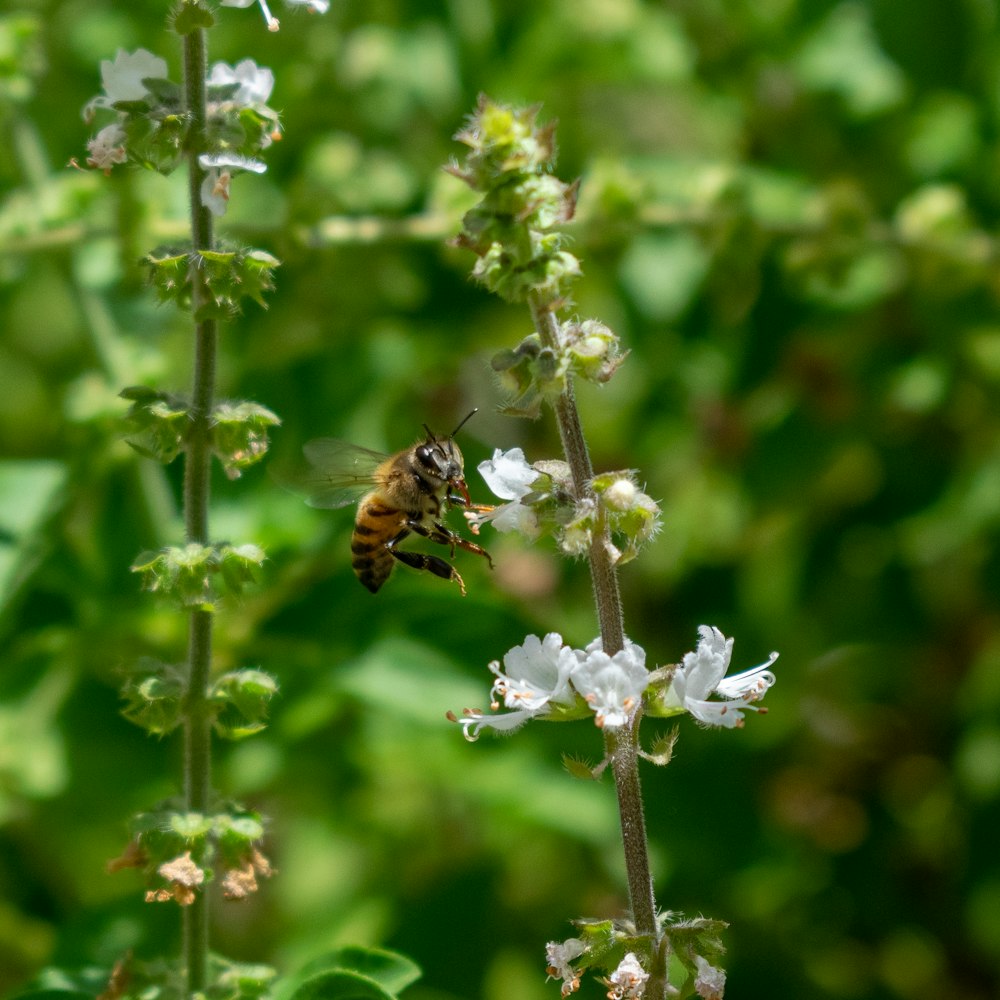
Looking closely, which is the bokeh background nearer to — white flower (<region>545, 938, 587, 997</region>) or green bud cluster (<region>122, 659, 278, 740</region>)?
green bud cluster (<region>122, 659, 278, 740</region>)

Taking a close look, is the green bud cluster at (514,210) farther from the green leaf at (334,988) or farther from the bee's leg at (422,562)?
the bee's leg at (422,562)

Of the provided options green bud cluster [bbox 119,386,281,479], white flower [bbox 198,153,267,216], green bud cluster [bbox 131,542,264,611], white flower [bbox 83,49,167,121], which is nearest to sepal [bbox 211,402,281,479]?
green bud cluster [bbox 119,386,281,479]

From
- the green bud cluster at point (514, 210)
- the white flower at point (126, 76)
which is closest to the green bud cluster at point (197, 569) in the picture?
the green bud cluster at point (514, 210)

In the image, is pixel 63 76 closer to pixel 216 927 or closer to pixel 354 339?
pixel 354 339

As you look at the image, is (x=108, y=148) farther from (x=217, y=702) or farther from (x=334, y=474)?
(x=334, y=474)

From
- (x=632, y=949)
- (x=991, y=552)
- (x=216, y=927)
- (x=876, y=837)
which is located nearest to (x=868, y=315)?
(x=991, y=552)

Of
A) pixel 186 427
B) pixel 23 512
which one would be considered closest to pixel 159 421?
pixel 186 427
